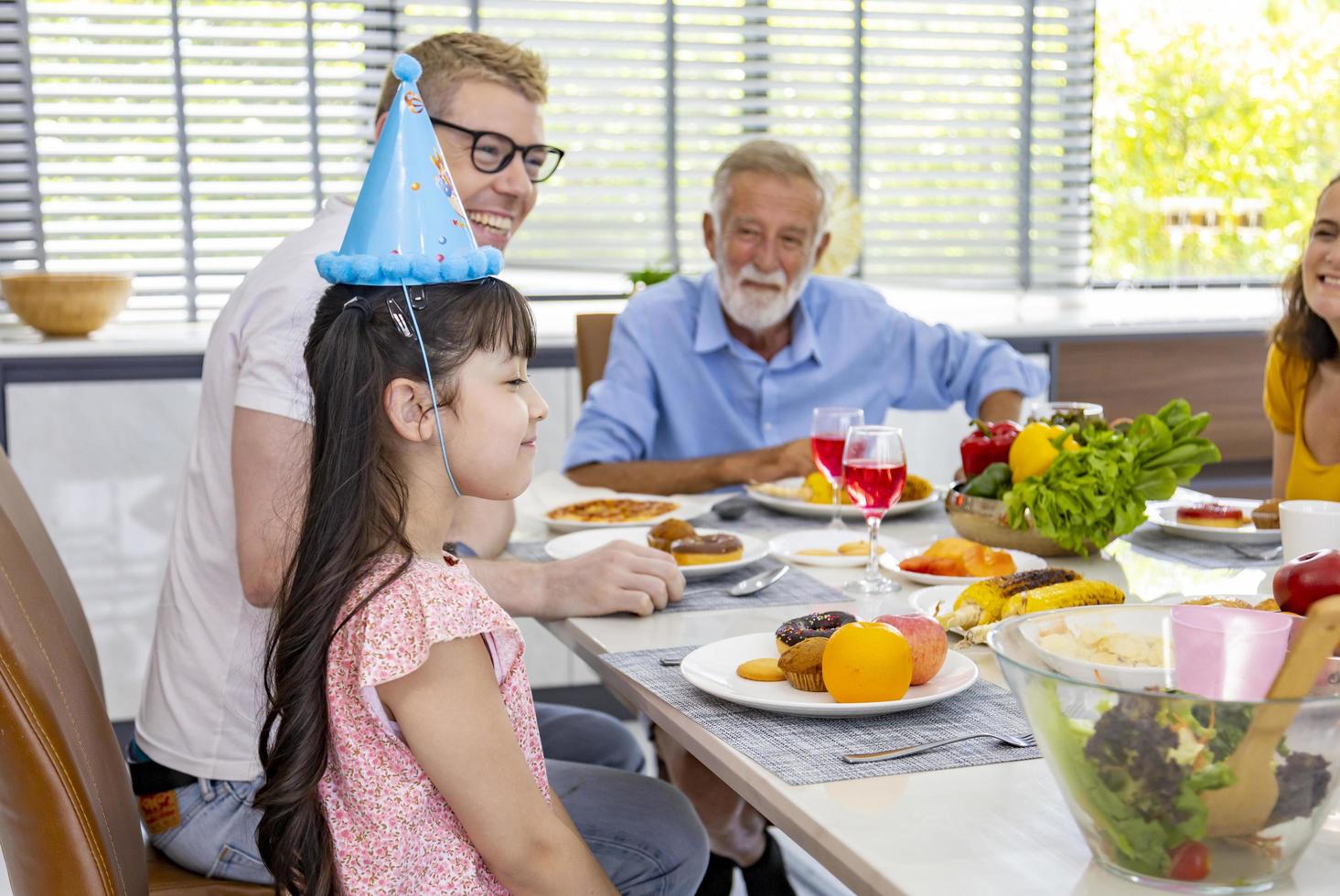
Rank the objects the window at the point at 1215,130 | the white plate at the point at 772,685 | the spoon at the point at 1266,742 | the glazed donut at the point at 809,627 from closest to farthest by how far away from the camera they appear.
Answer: the spoon at the point at 1266,742 < the white plate at the point at 772,685 < the glazed donut at the point at 809,627 < the window at the point at 1215,130

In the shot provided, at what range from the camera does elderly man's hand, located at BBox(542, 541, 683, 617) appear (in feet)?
5.13

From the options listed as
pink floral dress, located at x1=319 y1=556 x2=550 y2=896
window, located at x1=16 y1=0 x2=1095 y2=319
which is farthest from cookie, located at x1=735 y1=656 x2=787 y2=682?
window, located at x1=16 y1=0 x2=1095 y2=319

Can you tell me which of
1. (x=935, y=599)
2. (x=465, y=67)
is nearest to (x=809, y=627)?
(x=935, y=599)

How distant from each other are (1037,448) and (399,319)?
3.04 ft

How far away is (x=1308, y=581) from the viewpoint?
3.72 feet

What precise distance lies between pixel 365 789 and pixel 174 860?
1.59ft

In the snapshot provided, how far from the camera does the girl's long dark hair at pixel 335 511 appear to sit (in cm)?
117

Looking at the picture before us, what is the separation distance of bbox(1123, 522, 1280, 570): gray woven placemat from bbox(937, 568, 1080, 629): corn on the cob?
14.3 inches

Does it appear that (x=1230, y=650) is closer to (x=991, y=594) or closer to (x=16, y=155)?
(x=991, y=594)

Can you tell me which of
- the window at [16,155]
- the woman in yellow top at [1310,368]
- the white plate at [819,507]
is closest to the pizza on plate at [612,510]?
the white plate at [819,507]

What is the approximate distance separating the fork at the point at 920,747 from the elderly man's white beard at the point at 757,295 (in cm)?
170

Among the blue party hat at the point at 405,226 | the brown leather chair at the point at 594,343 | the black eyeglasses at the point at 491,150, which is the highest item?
the black eyeglasses at the point at 491,150

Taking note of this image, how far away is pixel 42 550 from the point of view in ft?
4.97

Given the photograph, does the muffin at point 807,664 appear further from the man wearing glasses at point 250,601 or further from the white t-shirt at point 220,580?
the white t-shirt at point 220,580
